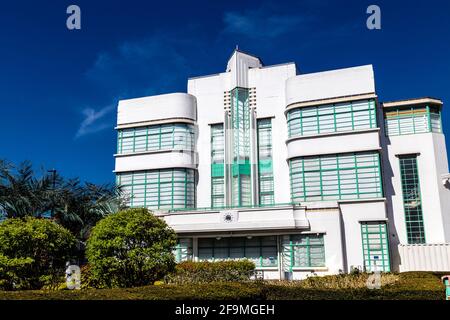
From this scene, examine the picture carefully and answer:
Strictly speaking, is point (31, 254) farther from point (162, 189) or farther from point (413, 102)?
point (413, 102)

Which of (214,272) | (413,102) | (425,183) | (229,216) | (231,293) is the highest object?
(413,102)

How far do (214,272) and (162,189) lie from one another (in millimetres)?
9203

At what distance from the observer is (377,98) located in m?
27.6

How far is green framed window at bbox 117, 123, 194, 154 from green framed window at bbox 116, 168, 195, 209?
160 centimetres

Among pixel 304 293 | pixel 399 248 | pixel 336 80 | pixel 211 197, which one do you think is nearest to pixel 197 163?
pixel 211 197

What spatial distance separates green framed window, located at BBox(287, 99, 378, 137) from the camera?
2697 centimetres

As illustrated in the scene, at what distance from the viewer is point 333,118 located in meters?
27.6

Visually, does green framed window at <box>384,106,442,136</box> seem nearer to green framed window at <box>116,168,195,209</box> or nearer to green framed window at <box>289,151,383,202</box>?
green framed window at <box>289,151,383,202</box>

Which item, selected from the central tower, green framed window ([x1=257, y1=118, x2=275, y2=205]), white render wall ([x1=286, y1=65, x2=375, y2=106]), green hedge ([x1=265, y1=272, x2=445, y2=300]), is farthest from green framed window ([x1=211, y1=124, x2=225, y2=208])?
green hedge ([x1=265, y1=272, x2=445, y2=300])

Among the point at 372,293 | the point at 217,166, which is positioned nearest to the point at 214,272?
the point at 372,293

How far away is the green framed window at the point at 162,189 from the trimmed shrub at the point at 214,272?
695cm

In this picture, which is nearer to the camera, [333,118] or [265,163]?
[333,118]

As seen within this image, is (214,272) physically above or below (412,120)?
below

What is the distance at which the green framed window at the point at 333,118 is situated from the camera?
27.0 meters
